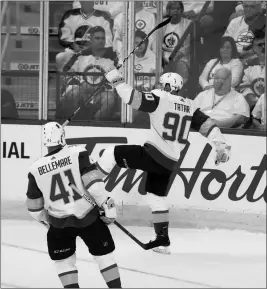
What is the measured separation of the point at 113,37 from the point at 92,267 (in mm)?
2381

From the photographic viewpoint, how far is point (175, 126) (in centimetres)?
812

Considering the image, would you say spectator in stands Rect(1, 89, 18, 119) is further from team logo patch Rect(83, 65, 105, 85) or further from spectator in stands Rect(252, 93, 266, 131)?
spectator in stands Rect(252, 93, 266, 131)

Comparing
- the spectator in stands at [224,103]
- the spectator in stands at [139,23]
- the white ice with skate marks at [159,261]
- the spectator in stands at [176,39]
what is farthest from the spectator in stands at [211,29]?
the white ice with skate marks at [159,261]

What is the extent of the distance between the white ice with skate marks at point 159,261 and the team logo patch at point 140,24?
6.48ft

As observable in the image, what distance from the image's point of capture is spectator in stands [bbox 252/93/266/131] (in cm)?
1161

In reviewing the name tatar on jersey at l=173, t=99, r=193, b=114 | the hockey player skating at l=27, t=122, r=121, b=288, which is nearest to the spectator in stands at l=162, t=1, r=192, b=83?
the name tatar on jersey at l=173, t=99, r=193, b=114

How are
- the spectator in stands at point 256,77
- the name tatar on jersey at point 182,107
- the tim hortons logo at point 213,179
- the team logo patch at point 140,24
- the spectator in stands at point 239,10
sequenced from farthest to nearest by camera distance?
the tim hortons logo at point 213,179 → the spectator in stands at point 256,77 → the spectator in stands at point 239,10 → the team logo patch at point 140,24 → the name tatar on jersey at point 182,107

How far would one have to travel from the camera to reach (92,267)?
1073cm

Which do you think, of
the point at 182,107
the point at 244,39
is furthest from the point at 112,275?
the point at 244,39

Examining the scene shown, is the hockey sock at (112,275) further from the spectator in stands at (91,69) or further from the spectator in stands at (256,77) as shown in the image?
the spectator in stands at (256,77)

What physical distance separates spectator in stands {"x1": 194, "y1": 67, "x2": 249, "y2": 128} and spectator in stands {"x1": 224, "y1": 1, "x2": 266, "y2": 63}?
33 centimetres

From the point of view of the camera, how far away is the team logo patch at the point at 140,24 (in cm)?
1120

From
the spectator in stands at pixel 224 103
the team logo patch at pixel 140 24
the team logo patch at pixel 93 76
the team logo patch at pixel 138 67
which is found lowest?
the spectator in stands at pixel 224 103

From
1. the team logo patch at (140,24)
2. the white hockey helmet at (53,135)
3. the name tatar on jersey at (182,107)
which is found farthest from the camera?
the team logo patch at (140,24)
